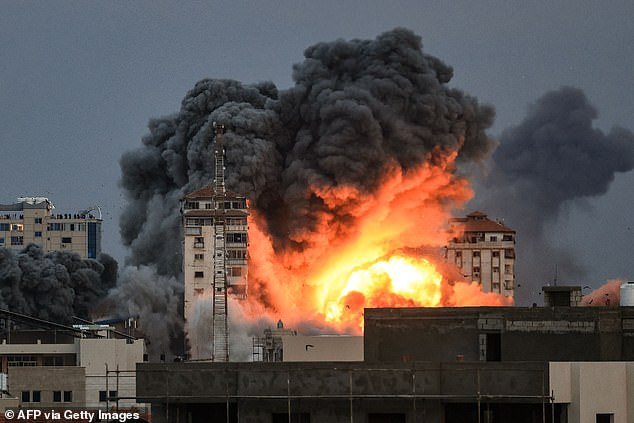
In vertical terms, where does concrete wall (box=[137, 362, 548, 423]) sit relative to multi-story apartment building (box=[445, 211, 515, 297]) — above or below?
below

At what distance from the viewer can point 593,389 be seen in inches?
1922

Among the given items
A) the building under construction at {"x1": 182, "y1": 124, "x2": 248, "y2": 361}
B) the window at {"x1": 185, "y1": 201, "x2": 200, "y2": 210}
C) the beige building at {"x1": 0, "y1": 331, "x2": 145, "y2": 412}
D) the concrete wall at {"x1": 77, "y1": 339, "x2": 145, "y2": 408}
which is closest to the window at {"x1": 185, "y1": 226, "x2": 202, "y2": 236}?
the building under construction at {"x1": 182, "y1": 124, "x2": 248, "y2": 361}

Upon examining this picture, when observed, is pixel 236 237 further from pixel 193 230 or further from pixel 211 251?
pixel 193 230

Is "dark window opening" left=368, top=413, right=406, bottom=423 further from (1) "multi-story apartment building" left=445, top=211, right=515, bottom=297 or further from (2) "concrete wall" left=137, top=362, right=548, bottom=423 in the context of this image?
(1) "multi-story apartment building" left=445, top=211, right=515, bottom=297

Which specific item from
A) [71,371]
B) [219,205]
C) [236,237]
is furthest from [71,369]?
[236,237]

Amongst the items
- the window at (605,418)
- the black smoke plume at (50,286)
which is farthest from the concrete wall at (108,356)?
the window at (605,418)

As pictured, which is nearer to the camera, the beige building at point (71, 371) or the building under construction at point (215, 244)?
the beige building at point (71, 371)

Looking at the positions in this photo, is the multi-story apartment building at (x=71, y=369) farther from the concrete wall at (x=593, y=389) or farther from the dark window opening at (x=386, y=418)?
the concrete wall at (x=593, y=389)

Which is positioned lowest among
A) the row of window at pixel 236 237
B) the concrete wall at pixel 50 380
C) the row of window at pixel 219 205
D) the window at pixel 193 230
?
the concrete wall at pixel 50 380

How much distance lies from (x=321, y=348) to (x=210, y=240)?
79.2 metres

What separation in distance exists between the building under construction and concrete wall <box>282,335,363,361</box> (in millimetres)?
66255

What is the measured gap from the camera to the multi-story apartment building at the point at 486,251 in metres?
182

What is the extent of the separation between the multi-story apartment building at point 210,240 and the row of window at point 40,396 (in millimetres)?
40568

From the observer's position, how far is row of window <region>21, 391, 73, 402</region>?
96.8 metres
